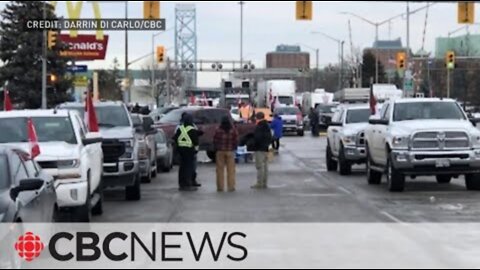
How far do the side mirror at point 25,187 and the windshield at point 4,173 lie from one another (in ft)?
1.77

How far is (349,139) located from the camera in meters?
26.2

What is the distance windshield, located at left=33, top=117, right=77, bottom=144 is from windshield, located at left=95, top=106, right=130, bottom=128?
4.91 meters

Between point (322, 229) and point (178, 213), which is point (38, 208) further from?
point (178, 213)

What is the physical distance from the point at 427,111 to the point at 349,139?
474cm

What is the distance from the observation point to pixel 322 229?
1425 cm

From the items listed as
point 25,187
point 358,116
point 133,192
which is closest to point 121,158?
point 133,192

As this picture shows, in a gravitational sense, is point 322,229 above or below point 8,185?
below

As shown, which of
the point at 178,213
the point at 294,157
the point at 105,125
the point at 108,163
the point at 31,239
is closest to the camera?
the point at 31,239

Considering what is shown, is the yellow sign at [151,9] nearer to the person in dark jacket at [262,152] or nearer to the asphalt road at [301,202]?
the asphalt road at [301,202]

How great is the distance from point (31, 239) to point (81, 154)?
13.9 feet

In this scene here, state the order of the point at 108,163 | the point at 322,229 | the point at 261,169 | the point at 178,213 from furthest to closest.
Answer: the point at 261,169
the point at 108,163
the point at 178,213
the point at 322,229

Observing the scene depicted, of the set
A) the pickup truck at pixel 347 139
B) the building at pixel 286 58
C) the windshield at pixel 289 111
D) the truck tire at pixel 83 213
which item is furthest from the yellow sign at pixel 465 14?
the building at pixel 286 58

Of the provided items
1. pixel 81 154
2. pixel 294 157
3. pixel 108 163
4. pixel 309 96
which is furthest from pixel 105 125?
pixel 309 96

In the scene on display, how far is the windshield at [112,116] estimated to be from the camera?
20.5 meters
